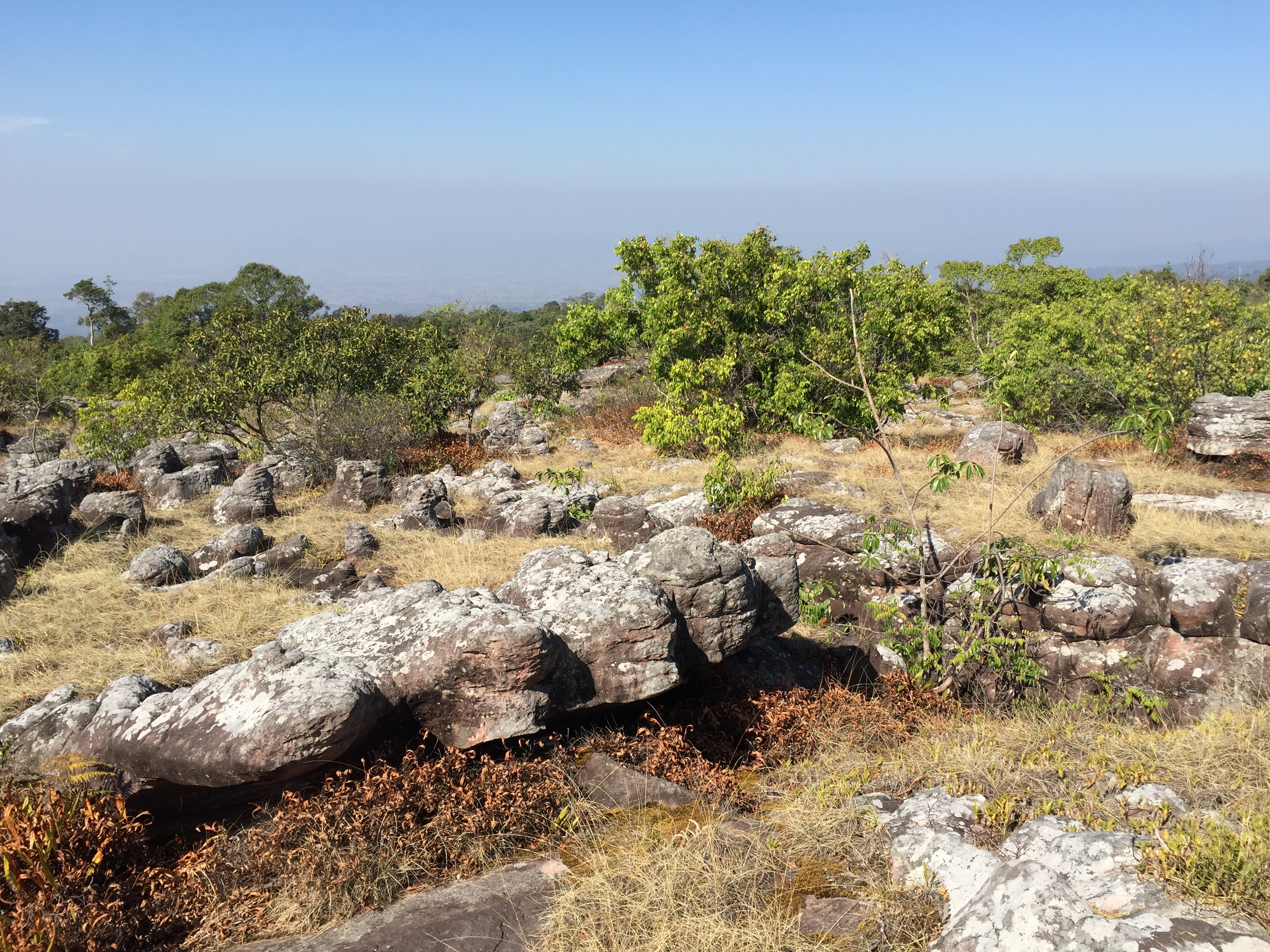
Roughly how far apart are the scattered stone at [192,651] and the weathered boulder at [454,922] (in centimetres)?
401

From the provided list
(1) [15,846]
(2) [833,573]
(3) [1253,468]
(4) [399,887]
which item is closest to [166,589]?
(1) [15,846]

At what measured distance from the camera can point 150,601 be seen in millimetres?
9516

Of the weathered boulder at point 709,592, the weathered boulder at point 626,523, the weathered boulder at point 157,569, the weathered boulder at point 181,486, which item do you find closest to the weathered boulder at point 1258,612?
the weathered boulder at point 709,592

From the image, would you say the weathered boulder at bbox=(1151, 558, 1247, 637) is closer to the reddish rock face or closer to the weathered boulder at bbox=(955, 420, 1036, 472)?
the reddish rock face

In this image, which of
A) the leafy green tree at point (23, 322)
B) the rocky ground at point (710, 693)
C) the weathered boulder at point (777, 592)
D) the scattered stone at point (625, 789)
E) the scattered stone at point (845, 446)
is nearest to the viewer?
the rocky ground at point (710, 693)

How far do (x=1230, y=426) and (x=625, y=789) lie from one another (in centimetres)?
1411

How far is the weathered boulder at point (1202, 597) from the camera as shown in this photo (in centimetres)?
762

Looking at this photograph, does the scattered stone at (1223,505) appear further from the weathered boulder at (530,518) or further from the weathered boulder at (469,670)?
the weathered boulder at (469,670)

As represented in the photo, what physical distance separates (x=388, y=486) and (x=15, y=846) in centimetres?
1156

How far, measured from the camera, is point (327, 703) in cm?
479

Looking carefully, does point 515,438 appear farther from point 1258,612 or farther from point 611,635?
point 1258,612

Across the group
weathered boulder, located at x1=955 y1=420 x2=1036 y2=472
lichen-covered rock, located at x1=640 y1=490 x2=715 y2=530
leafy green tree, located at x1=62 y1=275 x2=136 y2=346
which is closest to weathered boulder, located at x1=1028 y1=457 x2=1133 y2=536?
weathered boulder, located at x1=955 y1=420 x2=1036 y2=472

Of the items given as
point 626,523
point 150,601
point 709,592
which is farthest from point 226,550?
point 709,592

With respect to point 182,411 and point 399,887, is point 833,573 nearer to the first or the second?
point 399,887
